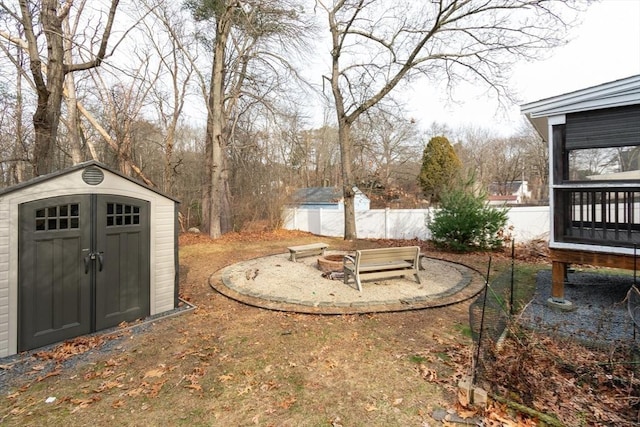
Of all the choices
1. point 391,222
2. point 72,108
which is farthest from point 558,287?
point 72,108

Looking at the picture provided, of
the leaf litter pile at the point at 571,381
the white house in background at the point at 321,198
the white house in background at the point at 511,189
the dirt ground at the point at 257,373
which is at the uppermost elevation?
the white house in background at the point at 511,189

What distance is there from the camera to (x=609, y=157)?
669 inches

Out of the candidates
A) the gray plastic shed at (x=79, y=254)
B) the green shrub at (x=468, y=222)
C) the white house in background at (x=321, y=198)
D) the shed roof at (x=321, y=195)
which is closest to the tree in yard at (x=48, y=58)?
the gray plastic shed at (x=79, y=254)

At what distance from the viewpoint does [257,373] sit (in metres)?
3.24

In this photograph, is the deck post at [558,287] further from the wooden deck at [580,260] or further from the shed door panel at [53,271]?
the shed door panel at [53,271]

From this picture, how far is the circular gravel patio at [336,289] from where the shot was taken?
203 inches

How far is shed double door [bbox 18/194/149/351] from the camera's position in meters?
3.71

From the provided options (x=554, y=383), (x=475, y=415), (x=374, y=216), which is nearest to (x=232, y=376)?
(x=475, y=415)

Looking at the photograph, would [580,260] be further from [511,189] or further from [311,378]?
[511,189]

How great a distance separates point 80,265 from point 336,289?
160 inches

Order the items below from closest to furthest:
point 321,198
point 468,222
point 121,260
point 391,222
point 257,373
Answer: point 257,373 < point 121,260 < point 468,222 < point 391,222 < point 321,198

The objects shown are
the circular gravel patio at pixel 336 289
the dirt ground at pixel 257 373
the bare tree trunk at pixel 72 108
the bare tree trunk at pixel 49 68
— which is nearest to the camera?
the dirt ground at pixel 257 373

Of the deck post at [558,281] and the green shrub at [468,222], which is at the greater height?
the green shrub at [468,222]

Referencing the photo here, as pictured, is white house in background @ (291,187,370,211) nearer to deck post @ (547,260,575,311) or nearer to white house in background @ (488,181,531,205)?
deck post @ (547,260,575,311)
